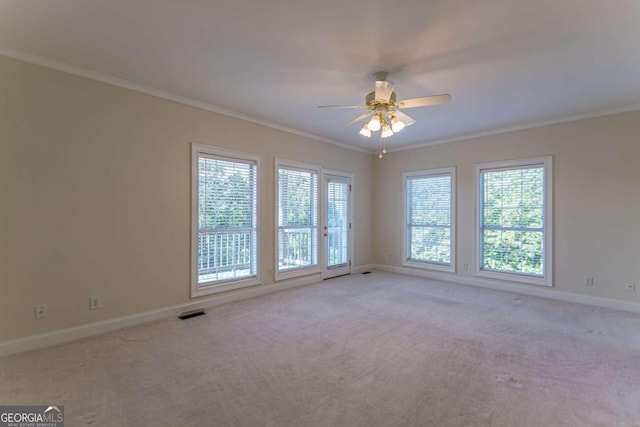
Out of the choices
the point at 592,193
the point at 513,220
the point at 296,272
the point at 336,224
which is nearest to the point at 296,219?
the point at 296,272

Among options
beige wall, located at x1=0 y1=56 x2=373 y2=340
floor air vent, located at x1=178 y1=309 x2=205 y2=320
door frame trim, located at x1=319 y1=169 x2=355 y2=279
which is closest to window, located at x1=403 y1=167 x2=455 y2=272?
door frame trim, located at x1=319 y1=169 x2=355 y2=279

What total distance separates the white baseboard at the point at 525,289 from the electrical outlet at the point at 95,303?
203 inches

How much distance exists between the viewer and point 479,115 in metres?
4.36

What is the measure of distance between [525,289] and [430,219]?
1964 millimetres

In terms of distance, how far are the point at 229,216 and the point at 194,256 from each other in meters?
0.74

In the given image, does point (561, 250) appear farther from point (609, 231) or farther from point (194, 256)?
point (194, 256)

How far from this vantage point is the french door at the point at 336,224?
19.0 ft

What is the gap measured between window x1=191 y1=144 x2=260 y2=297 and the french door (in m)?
1.61

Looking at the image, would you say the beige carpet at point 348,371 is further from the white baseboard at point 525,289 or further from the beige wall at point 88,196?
the beige wall at point 88,196

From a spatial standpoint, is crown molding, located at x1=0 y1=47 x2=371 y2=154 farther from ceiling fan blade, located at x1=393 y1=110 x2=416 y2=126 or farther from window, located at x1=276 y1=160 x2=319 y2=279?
ceiling fan blade, located at x1=393 y1=110 x2=416 y2=126

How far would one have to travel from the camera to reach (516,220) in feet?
16.2

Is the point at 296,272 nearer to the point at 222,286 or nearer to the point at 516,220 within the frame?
the point at 222,286

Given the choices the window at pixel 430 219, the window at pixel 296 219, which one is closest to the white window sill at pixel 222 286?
the window at pixel 296 219

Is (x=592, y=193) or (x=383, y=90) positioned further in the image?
(x=592, y=193)
